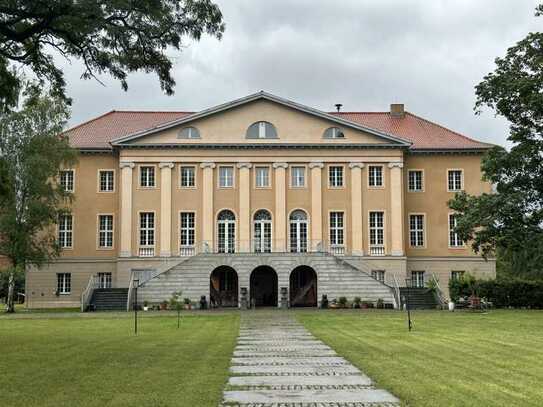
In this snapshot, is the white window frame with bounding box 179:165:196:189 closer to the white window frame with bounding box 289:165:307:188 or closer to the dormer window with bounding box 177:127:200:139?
the dormer window with bounding box 177:127:200:139

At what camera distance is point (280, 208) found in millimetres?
48188

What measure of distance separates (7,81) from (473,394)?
512 inches

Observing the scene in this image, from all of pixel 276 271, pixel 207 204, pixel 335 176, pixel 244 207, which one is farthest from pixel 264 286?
pixel 335 176

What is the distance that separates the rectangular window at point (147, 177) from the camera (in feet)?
159

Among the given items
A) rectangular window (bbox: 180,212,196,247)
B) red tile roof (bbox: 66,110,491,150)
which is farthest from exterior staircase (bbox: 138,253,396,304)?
red tile roof (bbox: 66,110,491,150)

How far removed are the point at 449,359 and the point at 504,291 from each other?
30.2 m

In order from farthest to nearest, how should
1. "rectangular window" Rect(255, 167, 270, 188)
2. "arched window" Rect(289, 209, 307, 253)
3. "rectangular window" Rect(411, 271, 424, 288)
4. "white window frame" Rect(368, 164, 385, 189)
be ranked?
"rectangular window" Rect(411, 271, 424, 288) < "white window frame" Rect(368, 164, 385, 189) < "rectangular window" Rect(255, 167, 270, 188) < "arched window" Rect(289, 209, 307, 253)

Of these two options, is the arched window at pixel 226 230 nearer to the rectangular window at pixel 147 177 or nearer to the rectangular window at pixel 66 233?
the rectangular window at pixel 147 177

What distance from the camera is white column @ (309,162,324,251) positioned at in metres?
48.2

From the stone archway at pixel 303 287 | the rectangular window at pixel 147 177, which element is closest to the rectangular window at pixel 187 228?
the rectangular window at pixel 147 177

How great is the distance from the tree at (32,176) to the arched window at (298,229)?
44.5 ft

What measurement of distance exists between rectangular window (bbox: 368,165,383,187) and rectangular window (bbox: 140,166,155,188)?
13.4 m

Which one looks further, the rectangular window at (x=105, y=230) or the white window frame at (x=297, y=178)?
the rectangular window at (x=105, y=230)

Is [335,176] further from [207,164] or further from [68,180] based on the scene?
[68,180]
